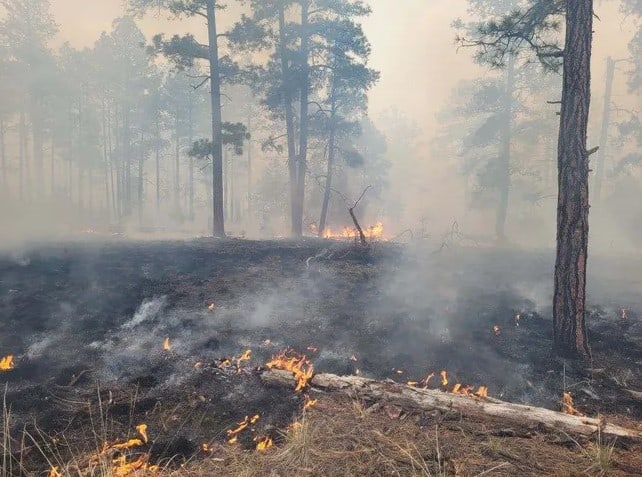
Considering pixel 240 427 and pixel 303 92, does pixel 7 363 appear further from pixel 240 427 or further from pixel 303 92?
pixel 303 92

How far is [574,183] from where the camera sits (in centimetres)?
711

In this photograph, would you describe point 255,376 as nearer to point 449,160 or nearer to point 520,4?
point 520,4

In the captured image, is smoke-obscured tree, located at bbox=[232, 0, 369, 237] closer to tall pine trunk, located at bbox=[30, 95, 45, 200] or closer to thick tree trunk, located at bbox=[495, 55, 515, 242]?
thick tree trunk, located at bbox=[495, 55, 515, 242]

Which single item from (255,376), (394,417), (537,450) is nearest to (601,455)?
(537,450)

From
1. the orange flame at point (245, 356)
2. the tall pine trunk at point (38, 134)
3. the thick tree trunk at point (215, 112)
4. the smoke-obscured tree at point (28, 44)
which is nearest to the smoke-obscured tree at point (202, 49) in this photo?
the thick tree trunk at point (215, 112)

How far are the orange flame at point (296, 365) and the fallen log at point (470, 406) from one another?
0.15 meters

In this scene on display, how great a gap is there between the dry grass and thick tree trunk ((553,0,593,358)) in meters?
3.73

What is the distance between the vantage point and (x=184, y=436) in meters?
5.18

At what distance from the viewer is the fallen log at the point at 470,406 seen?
4477 mm

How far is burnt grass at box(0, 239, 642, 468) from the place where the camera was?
19.0ft

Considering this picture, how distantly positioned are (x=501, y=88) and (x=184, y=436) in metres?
26.4

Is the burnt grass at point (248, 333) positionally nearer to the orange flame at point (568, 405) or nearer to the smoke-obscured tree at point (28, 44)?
the orange flame at point (568, 405)

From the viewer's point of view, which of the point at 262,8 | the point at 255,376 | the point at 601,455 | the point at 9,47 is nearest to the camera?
the point at 601,455

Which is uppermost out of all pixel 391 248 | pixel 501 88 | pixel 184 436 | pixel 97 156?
pixel 501 88
